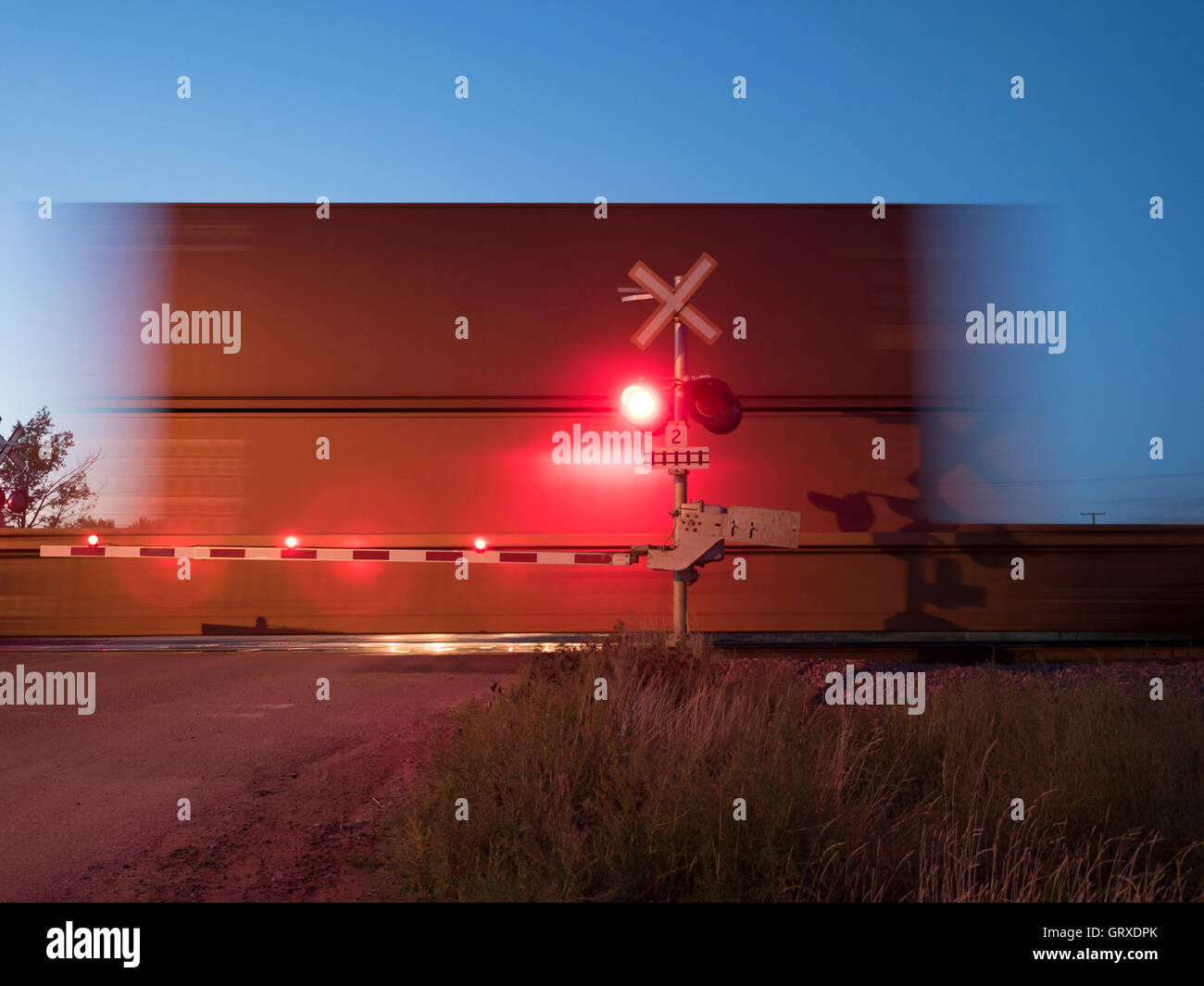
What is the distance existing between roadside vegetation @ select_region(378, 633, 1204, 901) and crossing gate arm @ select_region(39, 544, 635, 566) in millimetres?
3014

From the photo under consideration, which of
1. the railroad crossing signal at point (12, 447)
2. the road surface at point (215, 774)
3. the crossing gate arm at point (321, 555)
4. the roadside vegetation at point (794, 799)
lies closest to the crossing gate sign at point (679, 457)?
the crossing gate arm at point (321, 555)

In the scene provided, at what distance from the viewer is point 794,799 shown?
3342mm

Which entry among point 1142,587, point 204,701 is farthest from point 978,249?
point 204,701

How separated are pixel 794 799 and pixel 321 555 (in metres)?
7.30

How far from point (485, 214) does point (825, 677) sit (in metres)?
7.42

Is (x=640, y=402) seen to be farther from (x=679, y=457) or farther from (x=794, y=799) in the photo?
(x=794, y=799)

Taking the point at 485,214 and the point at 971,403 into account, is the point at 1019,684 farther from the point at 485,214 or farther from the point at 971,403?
the point at 485,214

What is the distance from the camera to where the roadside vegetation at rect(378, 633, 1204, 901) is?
120 inches

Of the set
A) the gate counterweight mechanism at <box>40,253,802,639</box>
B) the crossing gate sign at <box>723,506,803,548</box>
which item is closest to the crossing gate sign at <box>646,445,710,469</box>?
the gate counterweight mechanism at <box>40,253,802,639</box>

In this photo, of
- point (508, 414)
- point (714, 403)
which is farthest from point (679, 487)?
point (508, 414)

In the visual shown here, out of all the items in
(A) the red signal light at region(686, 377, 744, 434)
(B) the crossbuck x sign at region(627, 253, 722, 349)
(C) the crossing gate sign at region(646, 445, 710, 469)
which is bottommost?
(C) the crossing gate sign at region(646, 445, 710, 469)

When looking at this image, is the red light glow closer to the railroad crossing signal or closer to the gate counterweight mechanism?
the gate counterweight mechanism

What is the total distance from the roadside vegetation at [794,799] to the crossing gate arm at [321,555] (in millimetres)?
3014
